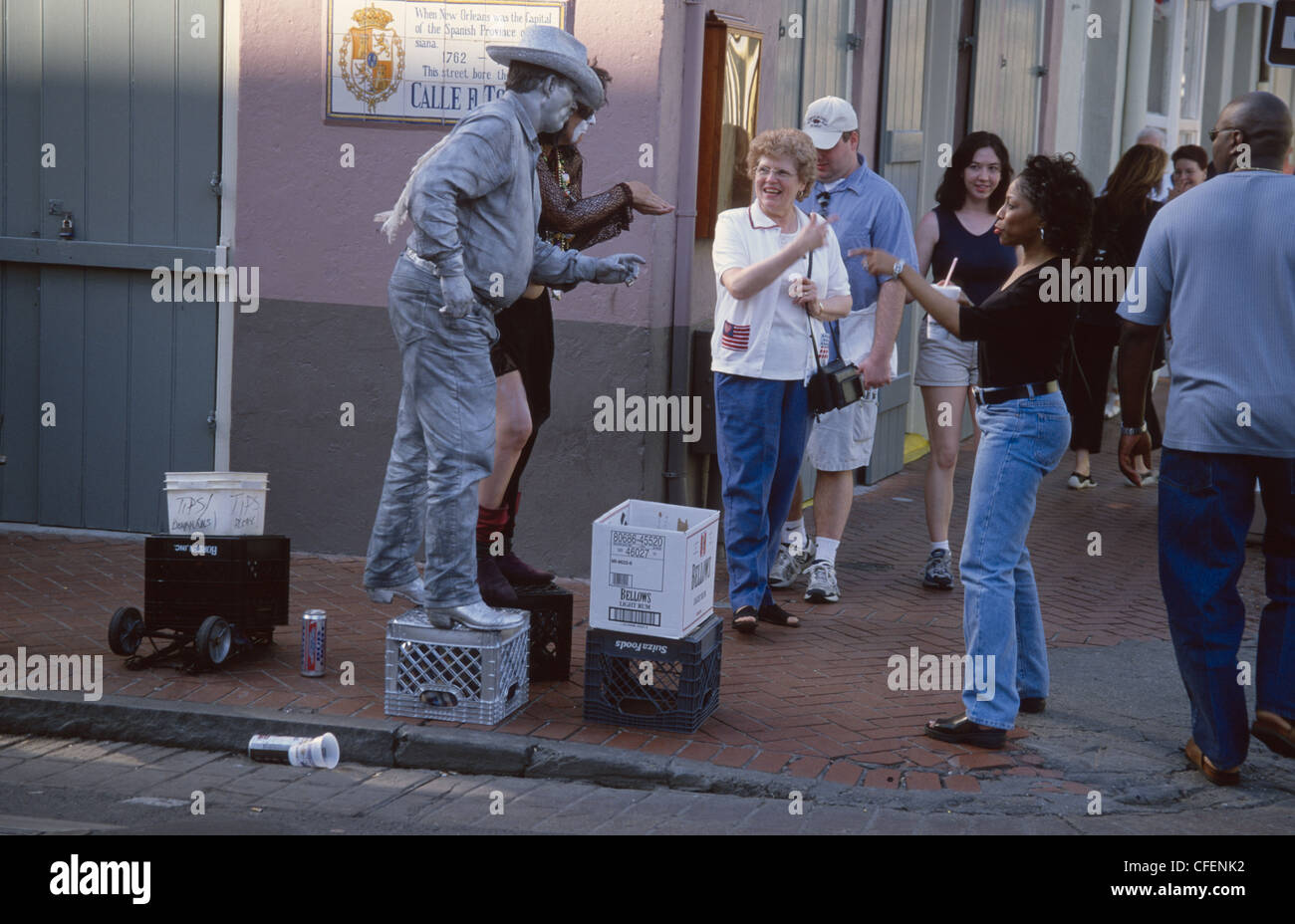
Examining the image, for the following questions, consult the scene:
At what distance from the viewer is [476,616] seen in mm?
5688

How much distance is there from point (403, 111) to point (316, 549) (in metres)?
2.17

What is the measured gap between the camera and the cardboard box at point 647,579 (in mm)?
5645

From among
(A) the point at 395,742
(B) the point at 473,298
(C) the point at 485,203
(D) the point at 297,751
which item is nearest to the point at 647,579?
(A) the point at 395,742

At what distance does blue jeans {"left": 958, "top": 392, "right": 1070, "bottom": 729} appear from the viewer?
559 centimetres

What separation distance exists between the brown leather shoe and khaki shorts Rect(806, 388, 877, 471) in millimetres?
2004

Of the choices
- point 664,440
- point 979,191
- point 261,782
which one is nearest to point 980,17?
point 979,191

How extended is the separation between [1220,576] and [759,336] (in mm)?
2271

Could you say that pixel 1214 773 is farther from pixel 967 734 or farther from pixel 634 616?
pixel 634 616

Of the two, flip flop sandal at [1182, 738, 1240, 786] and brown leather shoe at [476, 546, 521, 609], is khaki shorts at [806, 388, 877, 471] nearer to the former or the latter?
brown leather shoe at [476, 546, 521, 609]

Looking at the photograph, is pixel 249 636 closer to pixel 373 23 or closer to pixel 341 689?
pixel 341 689

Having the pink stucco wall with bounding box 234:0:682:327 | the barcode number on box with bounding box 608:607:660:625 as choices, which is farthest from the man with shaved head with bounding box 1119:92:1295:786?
the pink stucco wall with bounding box 234:0:682:327

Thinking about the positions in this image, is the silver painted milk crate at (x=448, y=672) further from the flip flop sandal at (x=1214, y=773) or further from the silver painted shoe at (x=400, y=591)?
the flip flop sandal at (x=1214, y=773)

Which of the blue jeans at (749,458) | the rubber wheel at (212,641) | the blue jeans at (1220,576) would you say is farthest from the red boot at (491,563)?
the blue jeans at (1220,576)

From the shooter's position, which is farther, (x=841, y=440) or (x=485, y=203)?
(x=841, y=440)
